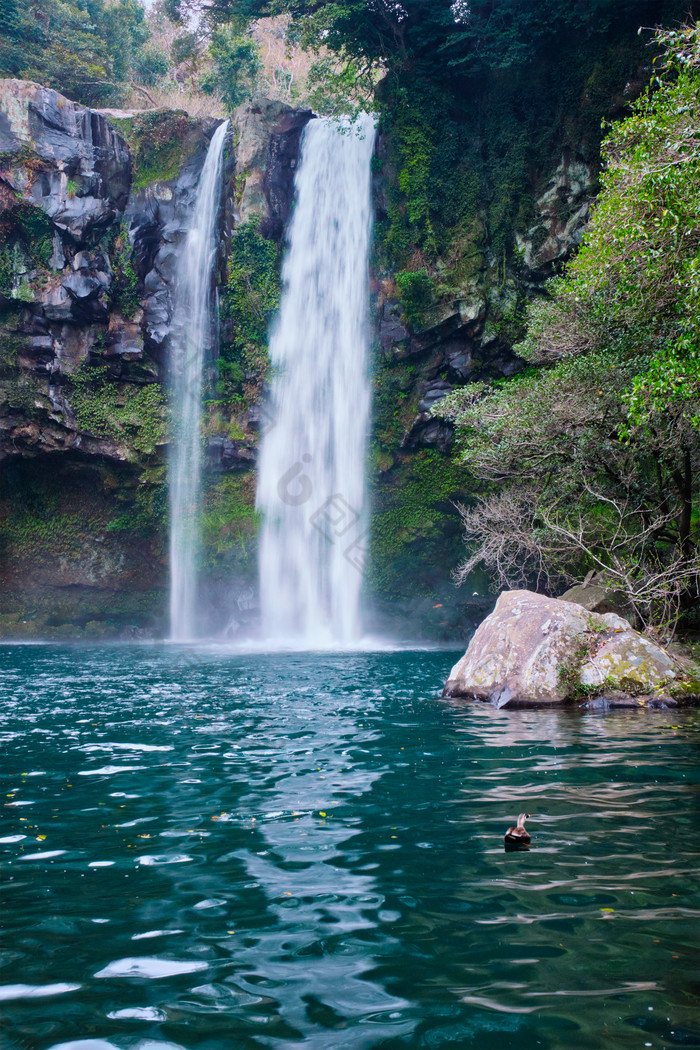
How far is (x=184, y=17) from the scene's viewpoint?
1329 inches

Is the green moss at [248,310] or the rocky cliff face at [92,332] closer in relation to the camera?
the rocky cliff face at [92,332]

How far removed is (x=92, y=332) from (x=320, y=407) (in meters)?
8.40

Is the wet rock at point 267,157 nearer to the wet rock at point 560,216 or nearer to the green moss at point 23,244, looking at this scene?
the green moss at point 23,244

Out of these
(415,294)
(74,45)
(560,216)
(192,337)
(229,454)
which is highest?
(74,45)

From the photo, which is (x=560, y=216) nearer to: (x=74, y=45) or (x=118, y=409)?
(x=118, y=409)

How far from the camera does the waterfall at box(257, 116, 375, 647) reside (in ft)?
83.3

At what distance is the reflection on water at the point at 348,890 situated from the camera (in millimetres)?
2447

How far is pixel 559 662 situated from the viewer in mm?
9898

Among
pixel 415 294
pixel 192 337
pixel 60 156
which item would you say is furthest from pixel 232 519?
pixel 60 156

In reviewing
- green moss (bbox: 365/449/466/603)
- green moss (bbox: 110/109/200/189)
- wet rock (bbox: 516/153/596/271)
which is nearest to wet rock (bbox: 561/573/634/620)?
green moss (bbox: 365/449/466/603)

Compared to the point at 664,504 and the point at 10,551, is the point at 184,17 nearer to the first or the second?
the point at 10,551

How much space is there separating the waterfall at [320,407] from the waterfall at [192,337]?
2.62 m

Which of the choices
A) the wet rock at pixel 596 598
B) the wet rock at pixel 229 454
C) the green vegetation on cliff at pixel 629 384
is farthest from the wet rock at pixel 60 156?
the wet rock at pixel 596 598

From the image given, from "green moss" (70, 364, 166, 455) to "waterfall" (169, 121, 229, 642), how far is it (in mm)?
631
